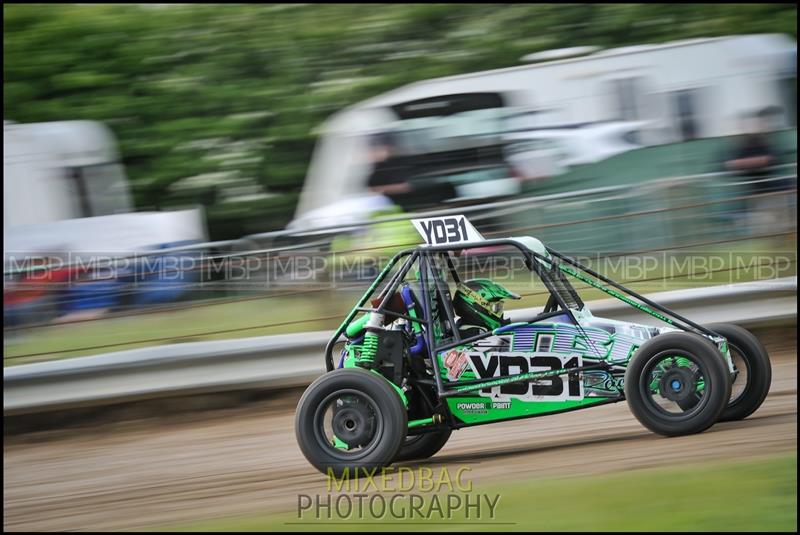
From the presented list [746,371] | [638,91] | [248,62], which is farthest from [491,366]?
[248,62]

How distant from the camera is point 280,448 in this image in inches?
280

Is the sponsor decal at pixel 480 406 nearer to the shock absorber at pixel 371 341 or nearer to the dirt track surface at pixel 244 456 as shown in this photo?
the dirt track surface at pixel 244 456

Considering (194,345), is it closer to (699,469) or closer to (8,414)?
(8,414)

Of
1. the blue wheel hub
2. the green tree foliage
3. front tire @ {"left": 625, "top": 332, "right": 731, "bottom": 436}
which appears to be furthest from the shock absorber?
the green tree foliage

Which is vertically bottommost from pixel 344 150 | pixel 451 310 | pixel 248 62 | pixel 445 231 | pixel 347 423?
pixel 347 423

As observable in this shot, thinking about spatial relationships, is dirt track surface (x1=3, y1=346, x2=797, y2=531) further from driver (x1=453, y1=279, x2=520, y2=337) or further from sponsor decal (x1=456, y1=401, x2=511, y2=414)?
driver (x1=453, y1=279, x2=520, y2=337)

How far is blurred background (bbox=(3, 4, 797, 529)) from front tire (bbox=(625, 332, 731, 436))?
243cm

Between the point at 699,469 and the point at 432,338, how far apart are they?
1622 millimetres

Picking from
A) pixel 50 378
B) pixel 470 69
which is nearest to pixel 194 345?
pixel 50 378

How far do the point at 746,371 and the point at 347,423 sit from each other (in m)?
2.34

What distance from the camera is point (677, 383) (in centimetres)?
548

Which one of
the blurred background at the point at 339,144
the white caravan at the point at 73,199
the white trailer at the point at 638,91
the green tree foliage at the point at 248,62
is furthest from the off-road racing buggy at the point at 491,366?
the green tree foliage at the point at 248,62

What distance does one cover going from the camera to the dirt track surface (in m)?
5.47

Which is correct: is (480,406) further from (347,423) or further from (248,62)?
(248,62)
